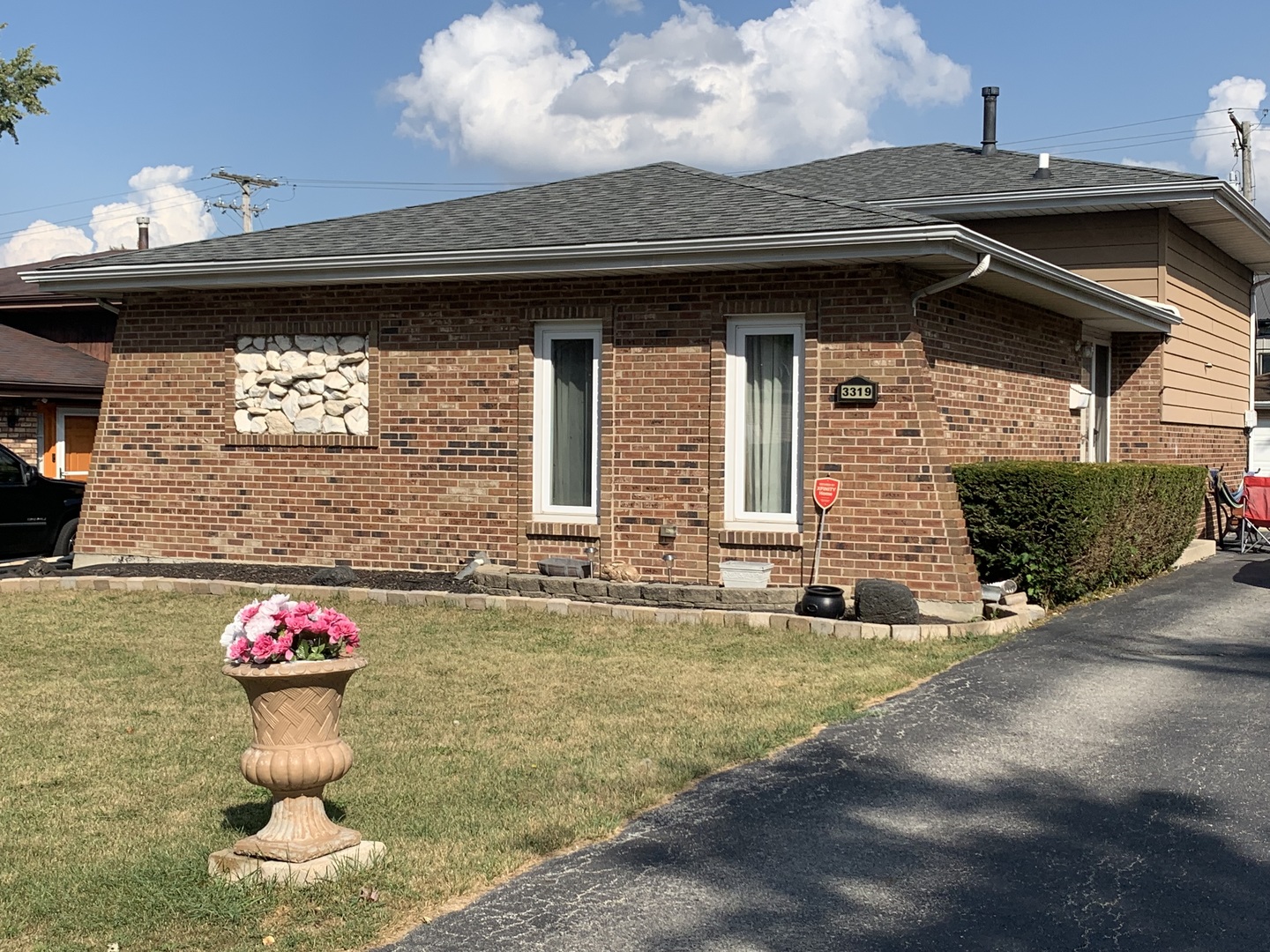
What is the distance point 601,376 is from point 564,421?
2.24 feet

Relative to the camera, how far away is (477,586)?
1288 cm

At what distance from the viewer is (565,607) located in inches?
475

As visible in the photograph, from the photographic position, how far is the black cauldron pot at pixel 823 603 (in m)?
11.1

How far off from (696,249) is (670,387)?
1.44 metres

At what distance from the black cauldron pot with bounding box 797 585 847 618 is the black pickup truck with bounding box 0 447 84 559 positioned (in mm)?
9487

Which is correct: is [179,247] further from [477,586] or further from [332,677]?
[332,677]

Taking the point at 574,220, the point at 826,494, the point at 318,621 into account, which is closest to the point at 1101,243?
the point at 574,220

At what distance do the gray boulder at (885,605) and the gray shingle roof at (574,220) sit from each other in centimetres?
293

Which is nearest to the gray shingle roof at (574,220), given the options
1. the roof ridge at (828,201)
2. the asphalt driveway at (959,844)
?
the roof ridge at (828,201)

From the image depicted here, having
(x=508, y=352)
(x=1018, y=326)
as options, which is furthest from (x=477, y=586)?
(x=1018, y=326)

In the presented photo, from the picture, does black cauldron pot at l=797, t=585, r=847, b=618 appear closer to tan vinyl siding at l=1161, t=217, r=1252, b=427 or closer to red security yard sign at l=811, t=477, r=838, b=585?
red security yard sign at l=811, t=477, r=838, b=585

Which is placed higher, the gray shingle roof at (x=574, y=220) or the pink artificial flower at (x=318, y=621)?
the gray shingle roof at (x=574, y=220)

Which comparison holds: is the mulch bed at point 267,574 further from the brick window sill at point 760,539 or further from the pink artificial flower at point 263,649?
the pink artificial flower at point 263,649

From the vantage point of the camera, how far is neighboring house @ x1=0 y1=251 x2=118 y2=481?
2248cm
